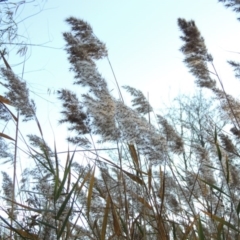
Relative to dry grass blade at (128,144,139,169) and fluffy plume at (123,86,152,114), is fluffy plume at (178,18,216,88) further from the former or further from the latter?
dry grass blade at (128,144,139,169)

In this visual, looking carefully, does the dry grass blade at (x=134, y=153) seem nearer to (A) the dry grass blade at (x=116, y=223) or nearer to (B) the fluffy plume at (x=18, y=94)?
(A) the dry grass blade at (x=116, y=223)

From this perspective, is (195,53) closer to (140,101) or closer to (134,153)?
(140,101)

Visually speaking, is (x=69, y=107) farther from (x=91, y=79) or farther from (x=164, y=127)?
(x=164, y=127)

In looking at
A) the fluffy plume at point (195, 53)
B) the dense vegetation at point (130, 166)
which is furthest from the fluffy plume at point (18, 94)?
the fluffy plume at point (195, 53)

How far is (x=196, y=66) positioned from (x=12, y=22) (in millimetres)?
1168

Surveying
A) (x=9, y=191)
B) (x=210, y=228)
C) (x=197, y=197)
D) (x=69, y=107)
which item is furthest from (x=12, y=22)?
(x=210, y=228)

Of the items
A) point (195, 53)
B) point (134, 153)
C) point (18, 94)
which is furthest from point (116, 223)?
point (195, 53)

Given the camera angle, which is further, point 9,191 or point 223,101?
point 9,191

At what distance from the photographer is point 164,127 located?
2.50m

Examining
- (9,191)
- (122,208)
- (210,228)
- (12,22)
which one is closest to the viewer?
(122,208)

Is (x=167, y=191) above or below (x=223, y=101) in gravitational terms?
below

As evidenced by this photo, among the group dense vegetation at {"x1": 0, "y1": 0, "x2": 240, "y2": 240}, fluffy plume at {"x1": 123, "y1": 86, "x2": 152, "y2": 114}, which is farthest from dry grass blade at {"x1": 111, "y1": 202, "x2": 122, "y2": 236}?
fluffy plume at {"x1": 123, "y1": 86, "x2": 152, "y2": 114}

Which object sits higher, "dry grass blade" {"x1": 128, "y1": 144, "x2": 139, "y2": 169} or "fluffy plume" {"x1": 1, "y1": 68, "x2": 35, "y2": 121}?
"fluffy plume" {"x1": 1, "y1": 68, "x2": 35, "y2": 121}

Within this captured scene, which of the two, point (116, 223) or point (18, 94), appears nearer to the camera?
point (116, 223)
